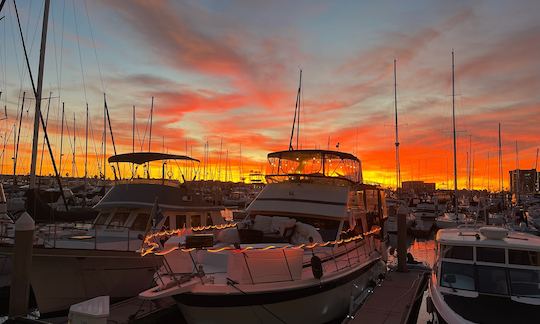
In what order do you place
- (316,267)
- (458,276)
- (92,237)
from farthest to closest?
1. (92,237)
2. (316,267)
3. (458,276)

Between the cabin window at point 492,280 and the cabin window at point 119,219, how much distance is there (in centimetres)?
1183

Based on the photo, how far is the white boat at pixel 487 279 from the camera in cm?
742

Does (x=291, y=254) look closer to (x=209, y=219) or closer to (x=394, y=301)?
(x=394, y=301)

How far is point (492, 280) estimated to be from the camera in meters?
8.45

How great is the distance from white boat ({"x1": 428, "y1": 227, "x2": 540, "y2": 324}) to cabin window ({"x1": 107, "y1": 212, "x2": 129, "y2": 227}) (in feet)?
35.7

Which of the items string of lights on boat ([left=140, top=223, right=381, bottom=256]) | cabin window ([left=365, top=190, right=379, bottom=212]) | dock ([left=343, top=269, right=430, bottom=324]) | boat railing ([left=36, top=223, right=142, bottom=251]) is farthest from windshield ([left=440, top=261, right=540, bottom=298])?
boat railing ([left=36, top=223, right=142, bottom=251])

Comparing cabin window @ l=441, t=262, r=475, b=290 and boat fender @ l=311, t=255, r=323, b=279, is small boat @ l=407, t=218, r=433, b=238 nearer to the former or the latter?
cabin window @ l=441, t=262, r=475, b=290

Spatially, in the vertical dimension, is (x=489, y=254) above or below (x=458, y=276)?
above

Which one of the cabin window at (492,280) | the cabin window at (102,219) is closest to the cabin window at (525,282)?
the cabin window at (492,280)

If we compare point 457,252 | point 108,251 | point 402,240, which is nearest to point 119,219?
point 108,251

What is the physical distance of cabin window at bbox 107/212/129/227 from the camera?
15477 millimetres

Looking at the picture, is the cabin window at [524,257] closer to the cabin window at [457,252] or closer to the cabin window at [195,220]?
the cabin window at [457,252]

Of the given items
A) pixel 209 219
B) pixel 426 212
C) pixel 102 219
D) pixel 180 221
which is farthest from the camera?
pixel 426 212

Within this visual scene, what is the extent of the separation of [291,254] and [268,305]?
115 centimetres
